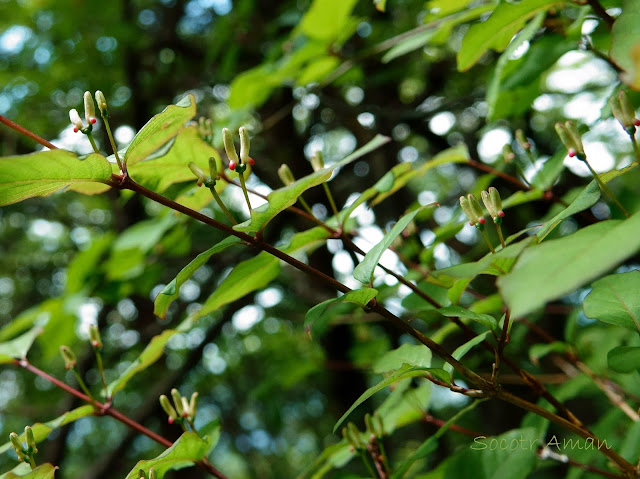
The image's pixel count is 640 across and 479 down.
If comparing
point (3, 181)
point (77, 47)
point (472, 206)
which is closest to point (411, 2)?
point (77, 47)

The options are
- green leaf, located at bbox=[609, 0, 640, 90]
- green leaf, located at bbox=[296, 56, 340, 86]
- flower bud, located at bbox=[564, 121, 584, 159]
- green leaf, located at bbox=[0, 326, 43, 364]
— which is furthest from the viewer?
green leaf, located at bbox=[296, 56, 340, 86]

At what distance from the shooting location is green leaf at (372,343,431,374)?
27.1 inches

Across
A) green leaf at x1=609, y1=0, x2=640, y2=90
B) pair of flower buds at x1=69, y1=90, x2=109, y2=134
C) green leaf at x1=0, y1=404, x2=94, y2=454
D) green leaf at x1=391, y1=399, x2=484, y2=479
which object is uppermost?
pair of flower buds at x1=69, y1=90, x2=109, y2=134

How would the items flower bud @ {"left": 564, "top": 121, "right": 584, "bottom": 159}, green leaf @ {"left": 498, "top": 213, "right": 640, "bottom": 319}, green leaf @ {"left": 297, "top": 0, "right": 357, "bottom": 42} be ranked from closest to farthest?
green leaf @ {"left": 498, "top": 213, "right": 640, "bottom": 319} → flower bud @ {"left": 564, "top": 121, "right": 584, "bottom": 159} → green leaf @ {"left": 297, "top": 0, "right": 357, "bottom": 42}

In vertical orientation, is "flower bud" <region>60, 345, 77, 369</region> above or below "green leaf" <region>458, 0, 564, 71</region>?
below

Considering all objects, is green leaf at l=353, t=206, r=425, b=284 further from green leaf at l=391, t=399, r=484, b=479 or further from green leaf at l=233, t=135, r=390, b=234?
green leaf at l=391, t=399, r=484, b=479

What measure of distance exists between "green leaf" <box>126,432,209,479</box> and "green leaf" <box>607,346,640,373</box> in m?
0.51

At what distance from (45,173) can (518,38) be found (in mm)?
712

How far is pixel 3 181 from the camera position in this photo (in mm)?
537

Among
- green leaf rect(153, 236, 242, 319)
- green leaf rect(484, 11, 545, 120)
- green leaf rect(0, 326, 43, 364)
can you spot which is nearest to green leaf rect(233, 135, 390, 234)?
green leaf rect(153, 236, 242, 319)

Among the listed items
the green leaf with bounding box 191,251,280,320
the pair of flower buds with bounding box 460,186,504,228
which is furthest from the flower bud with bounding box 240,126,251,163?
the pair of flower buds with bounding box 460,186,504,228

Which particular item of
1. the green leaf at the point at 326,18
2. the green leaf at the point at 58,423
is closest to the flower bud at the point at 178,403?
the green leaf at the point at 58,423

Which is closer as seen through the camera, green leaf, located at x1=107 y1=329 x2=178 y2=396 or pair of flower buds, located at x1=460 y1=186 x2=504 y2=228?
pair of flower buds, located at x1=460 y1=186 x2=504 y2=228

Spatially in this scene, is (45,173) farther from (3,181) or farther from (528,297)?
(528,297)
